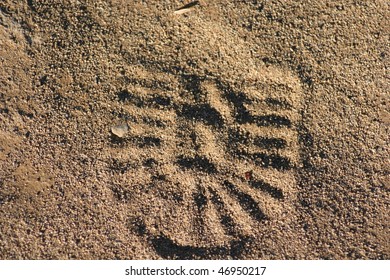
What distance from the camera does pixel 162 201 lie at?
172 centimetres

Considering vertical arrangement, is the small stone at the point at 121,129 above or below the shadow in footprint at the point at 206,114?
below

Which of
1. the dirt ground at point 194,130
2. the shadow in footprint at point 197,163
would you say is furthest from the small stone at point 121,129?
the shadow in footprint at point 197,163

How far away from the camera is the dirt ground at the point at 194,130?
1689mm

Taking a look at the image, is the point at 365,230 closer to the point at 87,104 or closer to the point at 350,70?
the point at 350,70

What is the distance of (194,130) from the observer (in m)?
1.69

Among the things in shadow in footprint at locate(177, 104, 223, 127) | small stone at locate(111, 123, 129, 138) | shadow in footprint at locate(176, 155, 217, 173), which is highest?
shadow in footprint at locate(177, 104, 223, 127)

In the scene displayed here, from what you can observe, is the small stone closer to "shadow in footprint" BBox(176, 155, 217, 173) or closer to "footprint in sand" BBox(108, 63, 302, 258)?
"footprint in sand" BBox(108, 63, 302, 258)

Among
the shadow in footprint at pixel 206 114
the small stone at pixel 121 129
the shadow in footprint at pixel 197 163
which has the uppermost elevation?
the shadow in footprint at pixel 206 114

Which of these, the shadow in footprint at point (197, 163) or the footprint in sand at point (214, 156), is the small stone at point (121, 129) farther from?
the shadow in footprint at point (197, 163)

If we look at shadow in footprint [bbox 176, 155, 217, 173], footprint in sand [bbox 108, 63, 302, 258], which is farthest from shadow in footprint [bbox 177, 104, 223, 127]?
shadow in footprint [bbox 176, 155, 217, 173]

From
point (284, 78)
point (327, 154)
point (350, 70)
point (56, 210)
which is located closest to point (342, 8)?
point (350, 70)

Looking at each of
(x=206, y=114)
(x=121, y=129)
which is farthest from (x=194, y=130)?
(x=121, y=129)

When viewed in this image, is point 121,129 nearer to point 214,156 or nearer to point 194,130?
point 194,130

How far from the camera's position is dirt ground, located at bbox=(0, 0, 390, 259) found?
5.54ft
